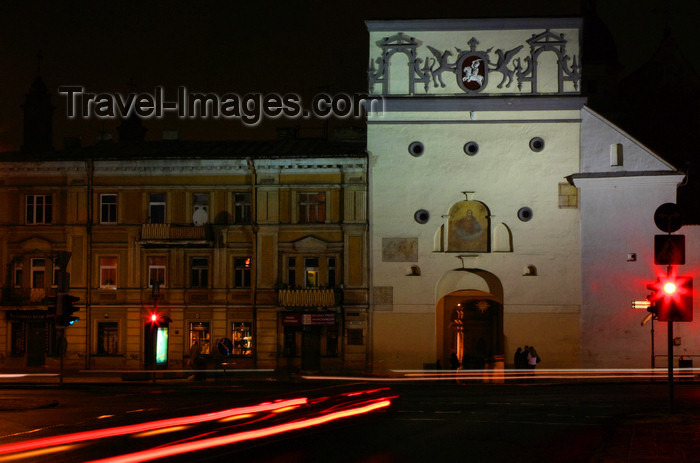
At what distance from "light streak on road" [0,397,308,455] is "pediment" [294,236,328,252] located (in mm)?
27174

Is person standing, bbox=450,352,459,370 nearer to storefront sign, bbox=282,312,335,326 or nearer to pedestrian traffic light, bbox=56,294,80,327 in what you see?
storefront sign, bbox=282,312,335,326

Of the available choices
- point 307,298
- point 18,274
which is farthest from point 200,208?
point 18,274

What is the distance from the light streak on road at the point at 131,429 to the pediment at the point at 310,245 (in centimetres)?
2717

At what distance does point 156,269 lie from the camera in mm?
46062

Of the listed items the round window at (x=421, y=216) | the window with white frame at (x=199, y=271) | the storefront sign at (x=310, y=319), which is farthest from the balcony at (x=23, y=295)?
the round window at (x=421, y=216)

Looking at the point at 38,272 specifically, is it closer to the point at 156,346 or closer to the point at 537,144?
the point at 156,346

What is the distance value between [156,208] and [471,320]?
51.7ft

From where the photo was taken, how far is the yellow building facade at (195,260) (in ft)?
149

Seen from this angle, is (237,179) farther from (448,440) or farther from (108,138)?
(448,440)

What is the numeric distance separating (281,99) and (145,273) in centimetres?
1029

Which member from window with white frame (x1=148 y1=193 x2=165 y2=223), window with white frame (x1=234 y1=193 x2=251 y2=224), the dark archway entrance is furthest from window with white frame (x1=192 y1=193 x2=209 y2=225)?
the dark archway entrance

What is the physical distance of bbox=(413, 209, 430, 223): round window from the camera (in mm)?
45969

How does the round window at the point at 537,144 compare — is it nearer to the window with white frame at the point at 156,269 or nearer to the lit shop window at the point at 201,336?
the lit shop window at the point at 201,336

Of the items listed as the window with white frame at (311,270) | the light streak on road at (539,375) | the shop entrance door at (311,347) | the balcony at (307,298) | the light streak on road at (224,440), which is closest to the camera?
the light streak on road at (224,440)
